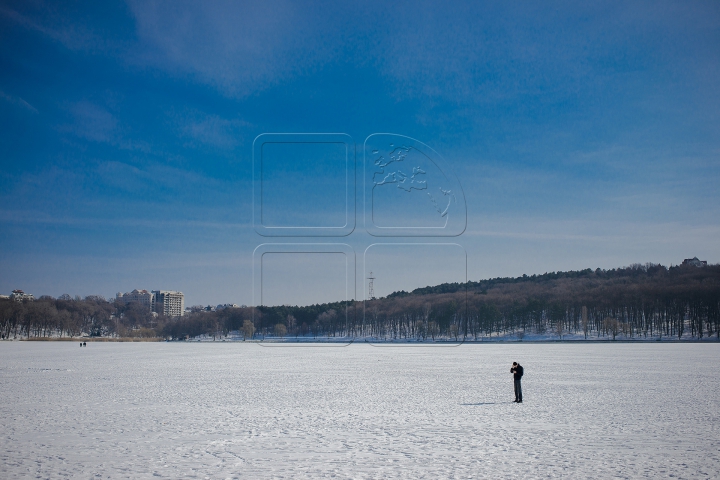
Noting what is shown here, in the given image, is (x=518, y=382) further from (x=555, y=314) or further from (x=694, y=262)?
(x=694, y=262)

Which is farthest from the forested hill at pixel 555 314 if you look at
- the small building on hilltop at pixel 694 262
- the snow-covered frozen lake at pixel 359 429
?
the snow-covered frozen lake at pixel 359 429

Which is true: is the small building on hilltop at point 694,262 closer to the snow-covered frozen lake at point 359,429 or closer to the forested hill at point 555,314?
the forested hill at point 555,314

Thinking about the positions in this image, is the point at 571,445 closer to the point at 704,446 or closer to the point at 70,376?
the point at 704,446

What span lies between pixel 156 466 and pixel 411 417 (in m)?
6.71

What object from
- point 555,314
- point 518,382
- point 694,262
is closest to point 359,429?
point 518,382

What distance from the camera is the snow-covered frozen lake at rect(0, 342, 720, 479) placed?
9.16 meters

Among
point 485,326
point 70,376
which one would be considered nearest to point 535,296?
point 485,326

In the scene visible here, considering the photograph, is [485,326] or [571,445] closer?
[571,445]

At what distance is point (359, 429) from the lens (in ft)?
40.9

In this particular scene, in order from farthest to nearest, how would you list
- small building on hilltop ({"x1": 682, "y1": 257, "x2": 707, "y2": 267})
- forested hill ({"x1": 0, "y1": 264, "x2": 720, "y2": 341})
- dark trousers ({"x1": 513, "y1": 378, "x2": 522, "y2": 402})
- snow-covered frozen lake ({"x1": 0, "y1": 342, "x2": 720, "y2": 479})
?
small building on hilltop ({"x1": 682, "y1": 257, "x2": 707, "y2": 267}) < forested hill ({"x1": 0, "y1": 264, "x2": 720, "y2": 341}) < dark trousers ({"x1": 513, "y1": 378, "x2": 522, "y2": 402}) < snow-covered frozen lake ({"x1": 0, "y1": 342, "x2": 720, "y2": 479})

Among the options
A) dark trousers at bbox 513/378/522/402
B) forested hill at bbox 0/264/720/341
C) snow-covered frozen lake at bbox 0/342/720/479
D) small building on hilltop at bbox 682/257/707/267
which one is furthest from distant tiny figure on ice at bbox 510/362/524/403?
small building on hilltop at bbox 682/257/707/267

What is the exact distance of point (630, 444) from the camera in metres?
10.7

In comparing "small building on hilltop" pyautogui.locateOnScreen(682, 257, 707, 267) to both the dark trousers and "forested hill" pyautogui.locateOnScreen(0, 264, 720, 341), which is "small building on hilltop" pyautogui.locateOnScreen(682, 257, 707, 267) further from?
the dark trousers

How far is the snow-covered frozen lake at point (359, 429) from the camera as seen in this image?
30.0ft
